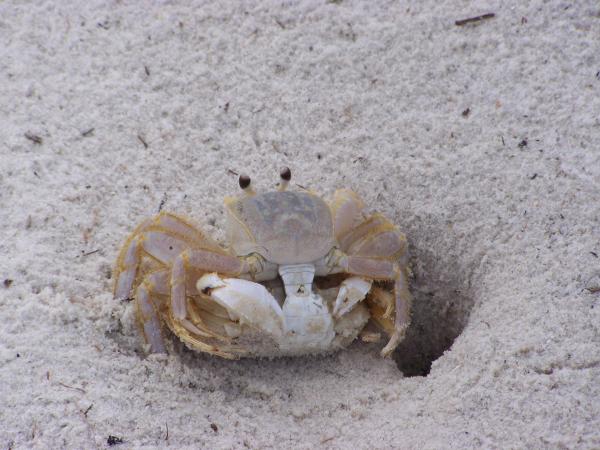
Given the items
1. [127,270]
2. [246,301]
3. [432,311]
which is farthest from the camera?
[432,311]

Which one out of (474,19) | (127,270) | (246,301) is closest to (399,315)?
(246,301)

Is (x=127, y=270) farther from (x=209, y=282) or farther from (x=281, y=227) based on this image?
(x=281, y=227)

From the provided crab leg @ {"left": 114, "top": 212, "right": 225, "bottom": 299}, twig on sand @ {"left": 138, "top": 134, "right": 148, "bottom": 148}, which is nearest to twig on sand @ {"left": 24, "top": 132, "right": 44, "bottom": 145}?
twig on sand @ {"left": 138, "top": 134, "right": 148, "bottom": 148}

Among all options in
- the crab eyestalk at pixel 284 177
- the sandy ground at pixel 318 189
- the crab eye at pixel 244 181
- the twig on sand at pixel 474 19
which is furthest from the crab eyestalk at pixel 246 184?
the twig on sand at pixel 474 19

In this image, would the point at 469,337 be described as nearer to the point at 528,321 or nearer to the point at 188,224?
the point at 528,321

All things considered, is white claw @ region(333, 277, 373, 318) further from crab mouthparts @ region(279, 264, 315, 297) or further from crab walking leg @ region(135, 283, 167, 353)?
crab walking leg @ region(135, 283, 167, 353)

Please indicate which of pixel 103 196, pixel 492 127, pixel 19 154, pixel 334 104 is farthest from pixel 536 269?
pixel 19 154

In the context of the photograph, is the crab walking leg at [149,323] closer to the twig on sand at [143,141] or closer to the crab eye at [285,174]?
the crab eye at [285,174]

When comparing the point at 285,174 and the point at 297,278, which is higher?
the point at 285,174
